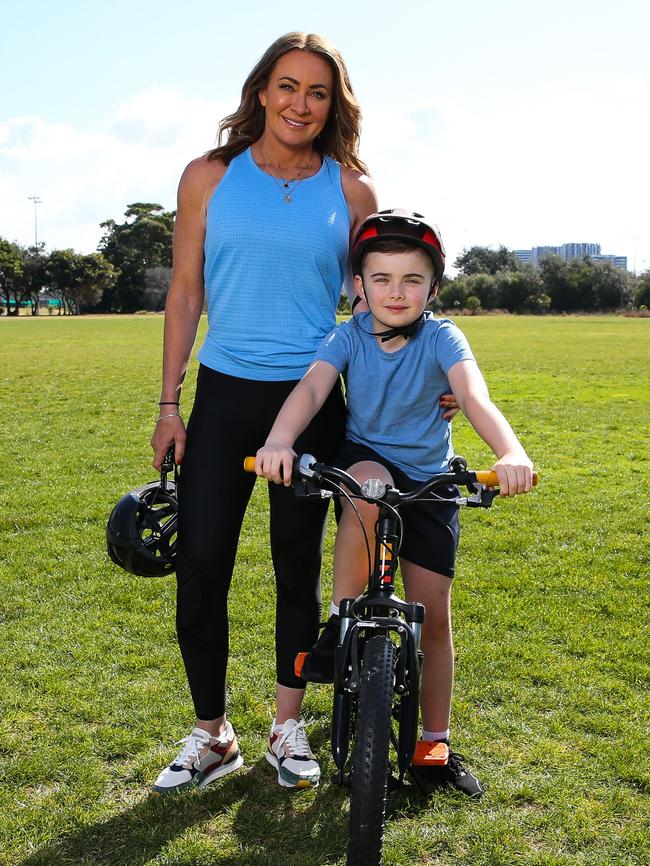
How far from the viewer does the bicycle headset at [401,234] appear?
319cm

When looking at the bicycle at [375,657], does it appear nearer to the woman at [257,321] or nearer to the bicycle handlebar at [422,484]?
the bicycle handlebar at [422,484]

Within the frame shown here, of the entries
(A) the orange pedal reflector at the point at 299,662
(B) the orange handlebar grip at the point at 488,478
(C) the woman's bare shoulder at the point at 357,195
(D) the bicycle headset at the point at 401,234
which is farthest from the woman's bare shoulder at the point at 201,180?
(A) the orange pedal reflector at the point at 299,662

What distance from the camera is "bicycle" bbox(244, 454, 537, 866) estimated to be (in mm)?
2707

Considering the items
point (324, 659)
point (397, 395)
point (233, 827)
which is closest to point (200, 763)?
point (233, 827)

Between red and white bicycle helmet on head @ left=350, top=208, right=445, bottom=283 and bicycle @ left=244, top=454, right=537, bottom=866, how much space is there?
2.73ft

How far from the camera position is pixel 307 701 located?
457cm

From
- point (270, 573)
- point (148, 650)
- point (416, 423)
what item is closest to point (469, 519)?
point (270, 573)

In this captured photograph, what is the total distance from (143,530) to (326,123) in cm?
182

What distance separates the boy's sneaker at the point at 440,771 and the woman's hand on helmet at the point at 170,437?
60.3 inches

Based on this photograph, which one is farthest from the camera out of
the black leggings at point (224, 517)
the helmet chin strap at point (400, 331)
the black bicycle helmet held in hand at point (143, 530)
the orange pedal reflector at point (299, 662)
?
the black bicycle helmet held in hand at point (143, 530)

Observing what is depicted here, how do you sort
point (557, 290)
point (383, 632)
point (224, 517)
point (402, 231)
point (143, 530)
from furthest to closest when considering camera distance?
point (557, 290)
point (143, 530)
point (224, 517)
point (402, 231)
point (383, 632)

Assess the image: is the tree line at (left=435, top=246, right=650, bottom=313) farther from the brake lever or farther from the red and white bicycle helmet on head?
the brake lever

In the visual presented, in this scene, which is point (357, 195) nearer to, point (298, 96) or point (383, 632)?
point (298, 96)

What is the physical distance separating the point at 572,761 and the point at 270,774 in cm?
130
